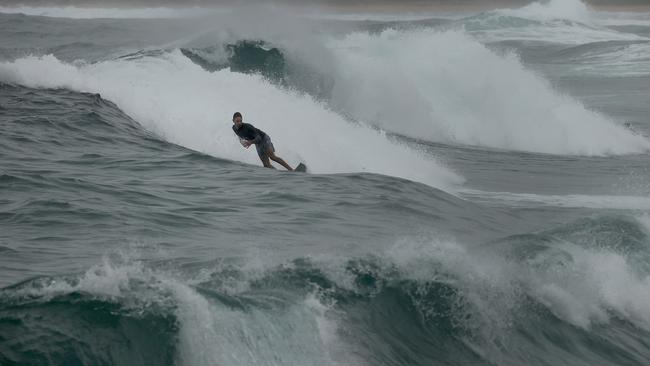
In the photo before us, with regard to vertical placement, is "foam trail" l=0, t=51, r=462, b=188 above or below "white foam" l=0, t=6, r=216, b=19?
above

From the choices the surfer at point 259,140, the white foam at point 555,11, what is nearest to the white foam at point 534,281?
the surfer at point 259,140

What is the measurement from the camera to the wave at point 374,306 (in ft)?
27.0

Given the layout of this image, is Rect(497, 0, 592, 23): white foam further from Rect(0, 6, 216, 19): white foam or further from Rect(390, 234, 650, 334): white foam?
Rect(390, 234, 650, 334): white foam

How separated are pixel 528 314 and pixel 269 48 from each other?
2327cm

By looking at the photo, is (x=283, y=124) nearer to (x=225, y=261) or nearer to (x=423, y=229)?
(x=423, y=229)

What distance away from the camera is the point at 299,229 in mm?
12078

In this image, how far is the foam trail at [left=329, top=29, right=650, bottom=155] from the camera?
91.7 feet

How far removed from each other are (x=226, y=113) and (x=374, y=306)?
12.0m

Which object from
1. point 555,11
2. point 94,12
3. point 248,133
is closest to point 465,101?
point 248,133

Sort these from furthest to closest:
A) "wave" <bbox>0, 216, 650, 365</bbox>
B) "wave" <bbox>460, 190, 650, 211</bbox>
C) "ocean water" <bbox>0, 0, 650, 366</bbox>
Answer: "wave" <bbox>460, 190, 650, 211</bbox>, "ocean water" <bbox>0, 0, 650, 366</bbox>, "wave" <bbox>0, 216, 650, 365</bbox>

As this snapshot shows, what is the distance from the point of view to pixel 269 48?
33156 mm

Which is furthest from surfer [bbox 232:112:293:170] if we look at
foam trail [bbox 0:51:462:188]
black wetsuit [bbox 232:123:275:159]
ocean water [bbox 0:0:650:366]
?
foam trail [bbox 0:51:462:188]

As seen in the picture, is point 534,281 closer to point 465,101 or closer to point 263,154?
point 263,154

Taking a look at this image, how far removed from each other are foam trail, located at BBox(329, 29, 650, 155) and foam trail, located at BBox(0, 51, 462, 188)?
617cm
